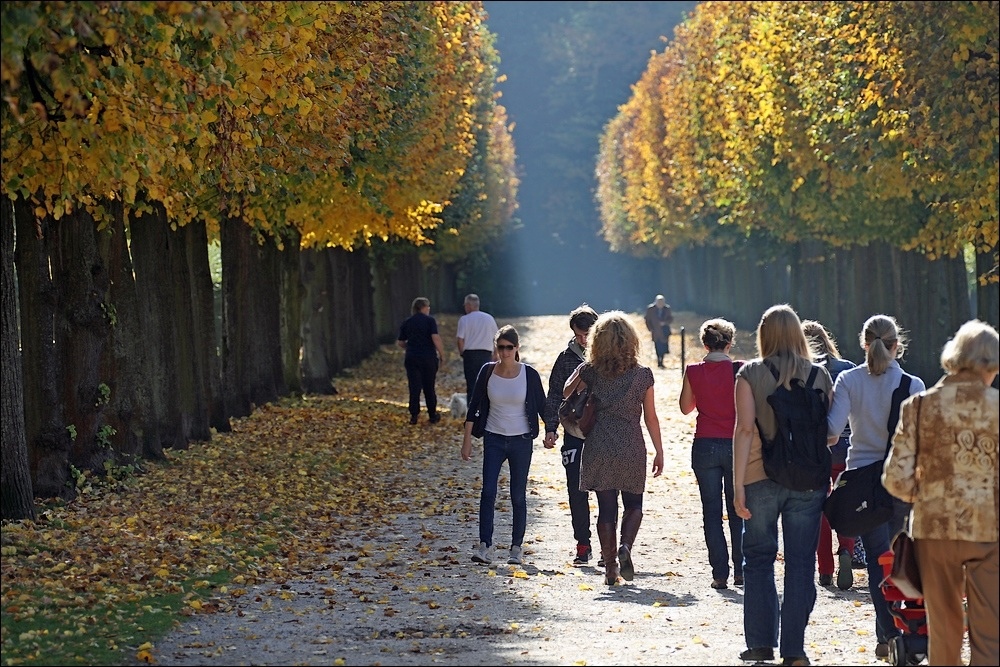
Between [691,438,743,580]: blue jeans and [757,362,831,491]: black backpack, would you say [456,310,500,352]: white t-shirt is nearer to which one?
[691,438,743,580]: blue jeans

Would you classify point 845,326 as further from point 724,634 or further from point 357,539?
point 724,634

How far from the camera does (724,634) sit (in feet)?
35.8

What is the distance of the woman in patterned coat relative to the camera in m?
12.9

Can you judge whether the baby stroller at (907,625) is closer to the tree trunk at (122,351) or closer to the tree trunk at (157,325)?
the tree trunk at (122,351)

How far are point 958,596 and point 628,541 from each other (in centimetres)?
492

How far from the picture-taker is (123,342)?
1884cm

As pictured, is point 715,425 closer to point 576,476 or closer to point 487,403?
point 576,476

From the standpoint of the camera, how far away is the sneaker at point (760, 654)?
991 centimetres

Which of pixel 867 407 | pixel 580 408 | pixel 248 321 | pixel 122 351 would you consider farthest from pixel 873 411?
pixel 248 321

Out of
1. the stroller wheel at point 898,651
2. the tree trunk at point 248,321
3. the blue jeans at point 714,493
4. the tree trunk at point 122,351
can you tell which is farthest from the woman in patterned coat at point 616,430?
the tree trunk at point 248,321

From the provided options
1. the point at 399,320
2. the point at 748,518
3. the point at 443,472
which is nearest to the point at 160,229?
the point at 443,472

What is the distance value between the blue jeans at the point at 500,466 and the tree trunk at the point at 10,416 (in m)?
3.76

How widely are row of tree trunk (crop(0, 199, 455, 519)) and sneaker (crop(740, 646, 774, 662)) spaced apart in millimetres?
6897

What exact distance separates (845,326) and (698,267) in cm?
3599
